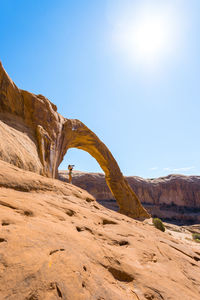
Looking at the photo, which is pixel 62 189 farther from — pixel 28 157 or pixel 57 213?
pixel 28 157

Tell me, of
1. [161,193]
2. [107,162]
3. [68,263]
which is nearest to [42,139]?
[68,263]

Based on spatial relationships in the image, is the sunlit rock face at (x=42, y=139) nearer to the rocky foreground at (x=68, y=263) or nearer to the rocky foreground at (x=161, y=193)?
the rocky foreground at (x=68, y=263)

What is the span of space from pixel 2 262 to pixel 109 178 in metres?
13.7

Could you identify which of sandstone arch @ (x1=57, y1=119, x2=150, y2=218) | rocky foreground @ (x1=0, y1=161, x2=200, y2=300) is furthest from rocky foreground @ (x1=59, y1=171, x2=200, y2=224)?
rocky foreground @ (x1=0, y1=161, x2=200, y2=300)

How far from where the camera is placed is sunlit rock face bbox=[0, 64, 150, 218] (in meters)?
5.69

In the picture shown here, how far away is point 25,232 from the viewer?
5.62 ft

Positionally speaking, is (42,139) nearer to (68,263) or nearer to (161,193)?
(68,263)

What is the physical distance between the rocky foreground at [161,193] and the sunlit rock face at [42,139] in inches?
719

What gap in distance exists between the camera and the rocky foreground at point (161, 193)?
3256 cm

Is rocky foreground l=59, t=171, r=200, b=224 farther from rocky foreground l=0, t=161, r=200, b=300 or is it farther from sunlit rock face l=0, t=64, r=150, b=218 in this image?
rocky foreground l=0, t=161, r=200, b=300

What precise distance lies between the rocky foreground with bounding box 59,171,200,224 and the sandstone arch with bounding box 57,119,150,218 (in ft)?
59.6

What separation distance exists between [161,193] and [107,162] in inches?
981

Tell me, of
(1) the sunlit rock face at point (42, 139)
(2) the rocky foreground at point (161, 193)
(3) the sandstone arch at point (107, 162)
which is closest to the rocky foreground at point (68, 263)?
(1) the sunlit rock face at point (42, 139)

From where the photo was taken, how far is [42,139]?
8375mm
